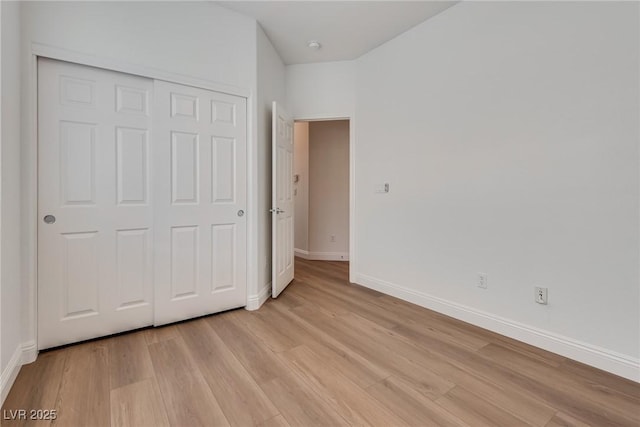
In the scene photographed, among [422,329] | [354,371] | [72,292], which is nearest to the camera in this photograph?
[354,371]

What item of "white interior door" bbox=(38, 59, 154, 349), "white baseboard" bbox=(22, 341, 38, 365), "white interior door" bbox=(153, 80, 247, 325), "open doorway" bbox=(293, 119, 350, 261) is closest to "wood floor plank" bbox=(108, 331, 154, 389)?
"white interior door" bbox=(38, 59, 154, 349)

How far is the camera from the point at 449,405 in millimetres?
1454

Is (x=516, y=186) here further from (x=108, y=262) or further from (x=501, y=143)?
(x=108, y=262)

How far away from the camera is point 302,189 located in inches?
207

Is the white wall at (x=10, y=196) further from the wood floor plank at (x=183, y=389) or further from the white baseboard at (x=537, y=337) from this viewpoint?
the white baseboard at (x=537, y=337)

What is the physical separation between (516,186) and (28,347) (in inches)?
139

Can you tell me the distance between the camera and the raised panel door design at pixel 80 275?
6.43ft

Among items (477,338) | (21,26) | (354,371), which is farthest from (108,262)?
(477,338)

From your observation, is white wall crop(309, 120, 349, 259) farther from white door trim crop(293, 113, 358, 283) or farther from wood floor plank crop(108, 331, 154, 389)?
wood floor plank crop(108, 331, 154, 389)

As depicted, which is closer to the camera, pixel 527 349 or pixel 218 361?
pixel 218 361

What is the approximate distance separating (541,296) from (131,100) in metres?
3.37

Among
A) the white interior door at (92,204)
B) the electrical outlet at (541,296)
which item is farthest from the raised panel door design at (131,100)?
the electrical outlet at (541,296)

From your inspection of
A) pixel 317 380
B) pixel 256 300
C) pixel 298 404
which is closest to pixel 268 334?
pixel 256 300

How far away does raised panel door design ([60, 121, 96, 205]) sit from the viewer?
1933 millimetres
